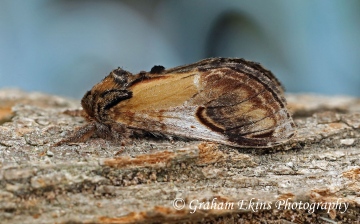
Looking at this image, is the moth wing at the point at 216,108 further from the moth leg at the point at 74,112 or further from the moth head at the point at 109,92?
the moth leg at the point at 74,112

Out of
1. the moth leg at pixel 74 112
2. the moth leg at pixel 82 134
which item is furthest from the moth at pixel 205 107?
the moth leg at pixel 74 112

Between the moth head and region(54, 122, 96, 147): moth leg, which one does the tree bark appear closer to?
region(54, 122, 96, 147): moth leg

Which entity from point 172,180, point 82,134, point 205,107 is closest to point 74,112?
point 82,134

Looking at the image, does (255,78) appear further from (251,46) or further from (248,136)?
(251,46)

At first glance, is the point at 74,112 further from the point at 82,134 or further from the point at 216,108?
the point at 216,108

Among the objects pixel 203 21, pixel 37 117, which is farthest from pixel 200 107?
pixel 203 21

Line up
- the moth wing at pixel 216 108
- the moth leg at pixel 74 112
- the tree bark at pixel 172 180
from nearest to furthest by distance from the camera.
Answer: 1. the tree bark at pixel 172 180
2. the moth wing at pixel 216 108
3. the moth leg at pixel 74 112

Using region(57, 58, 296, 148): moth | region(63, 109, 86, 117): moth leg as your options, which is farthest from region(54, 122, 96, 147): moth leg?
region(63, 109, 86, 117): moth leg
